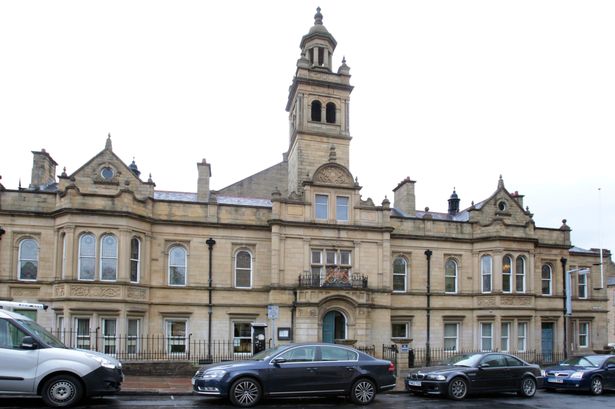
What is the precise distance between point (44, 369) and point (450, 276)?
77.2 ft

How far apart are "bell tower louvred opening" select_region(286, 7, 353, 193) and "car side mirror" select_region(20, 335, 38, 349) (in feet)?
66.9

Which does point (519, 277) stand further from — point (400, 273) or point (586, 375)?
point (586, 375)

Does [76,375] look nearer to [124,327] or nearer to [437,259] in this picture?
[124,327]

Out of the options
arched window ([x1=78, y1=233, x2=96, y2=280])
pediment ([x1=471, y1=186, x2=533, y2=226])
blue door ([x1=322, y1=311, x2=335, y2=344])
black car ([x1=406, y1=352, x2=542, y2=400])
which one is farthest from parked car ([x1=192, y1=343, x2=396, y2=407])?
pediment ([x1=471, y1=186, x2=533, y2=226])

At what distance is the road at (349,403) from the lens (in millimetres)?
14586

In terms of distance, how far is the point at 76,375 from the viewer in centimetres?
1383

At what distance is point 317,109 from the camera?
113 feet

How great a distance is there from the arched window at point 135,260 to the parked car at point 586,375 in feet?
58.5

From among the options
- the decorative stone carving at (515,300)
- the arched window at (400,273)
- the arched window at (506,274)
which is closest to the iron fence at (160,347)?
the arched window at (400,273)

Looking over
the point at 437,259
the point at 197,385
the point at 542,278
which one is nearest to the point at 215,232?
the point at 437,259

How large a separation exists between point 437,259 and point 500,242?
349cm

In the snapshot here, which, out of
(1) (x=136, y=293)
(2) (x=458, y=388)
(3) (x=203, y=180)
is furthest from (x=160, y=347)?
(2) (x=458, y=388)

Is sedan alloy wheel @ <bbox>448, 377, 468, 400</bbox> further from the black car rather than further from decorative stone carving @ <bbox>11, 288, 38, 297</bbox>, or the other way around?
decorative stone carving @ <bbox>11, 288, 38, 297</bbox>

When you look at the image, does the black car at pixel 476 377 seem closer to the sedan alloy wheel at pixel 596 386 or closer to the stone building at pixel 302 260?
the sedan alloy wheel at pixel 596 386
